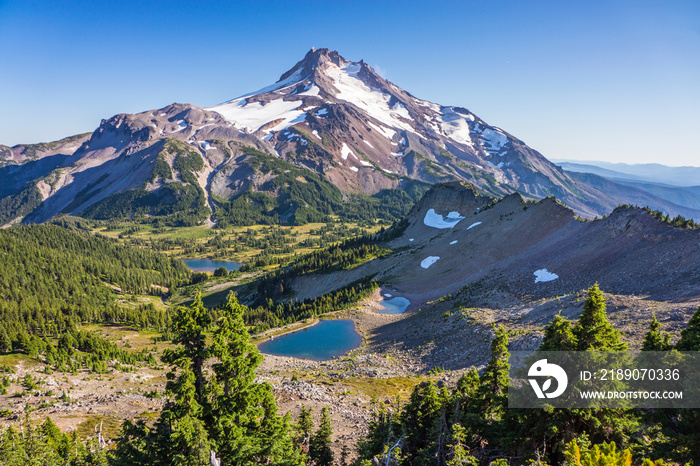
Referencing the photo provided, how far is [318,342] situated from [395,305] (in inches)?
746

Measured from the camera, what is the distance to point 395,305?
76688 millimetres

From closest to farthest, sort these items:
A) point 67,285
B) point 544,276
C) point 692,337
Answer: point 692,337
point 544,276
point 67,285

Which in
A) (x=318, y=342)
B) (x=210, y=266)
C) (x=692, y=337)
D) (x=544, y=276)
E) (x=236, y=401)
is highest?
(x=692, y=337)

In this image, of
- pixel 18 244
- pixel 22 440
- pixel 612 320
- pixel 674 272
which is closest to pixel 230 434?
pixel 22 440

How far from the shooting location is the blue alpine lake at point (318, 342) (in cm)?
6241

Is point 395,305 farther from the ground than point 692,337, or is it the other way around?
point 692,337

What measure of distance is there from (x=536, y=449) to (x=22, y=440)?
31.2m

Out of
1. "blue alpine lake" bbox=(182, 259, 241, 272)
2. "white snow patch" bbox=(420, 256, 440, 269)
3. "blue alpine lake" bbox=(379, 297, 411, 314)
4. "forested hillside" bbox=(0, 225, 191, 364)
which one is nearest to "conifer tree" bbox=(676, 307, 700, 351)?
"blue alpine lake" bbox=(379, 297, 411, 314)

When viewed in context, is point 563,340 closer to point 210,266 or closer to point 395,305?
point 395,305

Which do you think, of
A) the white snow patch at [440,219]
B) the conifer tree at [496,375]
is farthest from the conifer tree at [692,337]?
the white snow patch at [440,219]

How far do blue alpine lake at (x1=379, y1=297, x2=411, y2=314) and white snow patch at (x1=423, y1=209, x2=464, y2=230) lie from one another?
46854 millimetres

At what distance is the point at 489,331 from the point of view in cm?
4519

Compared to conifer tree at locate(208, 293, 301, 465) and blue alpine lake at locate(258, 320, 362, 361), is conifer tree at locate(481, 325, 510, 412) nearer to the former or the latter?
conifer tree at locate(208, 293, 301, 465)

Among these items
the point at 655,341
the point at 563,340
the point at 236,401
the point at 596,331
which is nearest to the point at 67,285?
the point at 236,401
